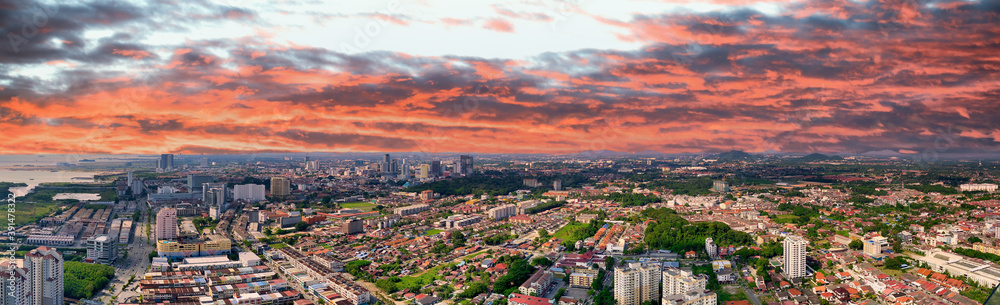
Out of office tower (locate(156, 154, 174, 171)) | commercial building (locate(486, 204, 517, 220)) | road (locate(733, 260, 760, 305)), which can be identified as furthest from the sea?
road (locate(733, 260, 760, 305))

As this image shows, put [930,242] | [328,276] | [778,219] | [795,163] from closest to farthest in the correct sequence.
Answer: [328,276] → [930,242] → [778,219] → [795,163]

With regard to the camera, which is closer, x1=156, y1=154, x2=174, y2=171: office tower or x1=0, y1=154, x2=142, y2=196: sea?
x1=0, y1=154, x2=142, y2=196: sea

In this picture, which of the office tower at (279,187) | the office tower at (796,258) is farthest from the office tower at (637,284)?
the office tower at (279,187)

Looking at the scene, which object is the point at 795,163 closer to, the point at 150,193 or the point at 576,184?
the point at 576,184

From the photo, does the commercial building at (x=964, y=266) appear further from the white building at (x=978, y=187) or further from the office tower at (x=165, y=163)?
the office tower at (x=165, y=163)

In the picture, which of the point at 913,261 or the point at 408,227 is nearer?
the point at 913,261

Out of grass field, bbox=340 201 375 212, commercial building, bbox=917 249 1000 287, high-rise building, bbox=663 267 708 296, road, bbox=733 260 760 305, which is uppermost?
high-rise building, bbox=663 267 708 296

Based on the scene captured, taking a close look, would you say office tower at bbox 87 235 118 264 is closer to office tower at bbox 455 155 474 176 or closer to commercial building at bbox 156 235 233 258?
commercial building at bbox 156 235 233 258

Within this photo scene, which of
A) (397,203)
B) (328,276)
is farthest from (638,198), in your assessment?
(328,276)
